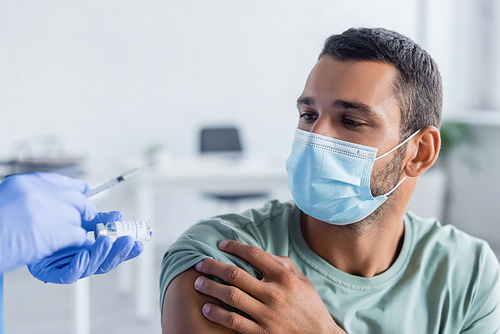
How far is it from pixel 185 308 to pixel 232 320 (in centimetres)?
10

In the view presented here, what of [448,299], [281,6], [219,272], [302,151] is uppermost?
[281,6]

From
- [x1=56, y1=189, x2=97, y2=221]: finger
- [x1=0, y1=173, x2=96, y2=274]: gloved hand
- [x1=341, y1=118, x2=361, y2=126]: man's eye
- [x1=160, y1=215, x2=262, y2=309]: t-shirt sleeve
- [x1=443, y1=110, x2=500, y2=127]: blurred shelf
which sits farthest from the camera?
[x1=443, y1=110, x2=500, y2=127]: blurred shelf

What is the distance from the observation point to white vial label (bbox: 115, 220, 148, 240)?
2.91 ft

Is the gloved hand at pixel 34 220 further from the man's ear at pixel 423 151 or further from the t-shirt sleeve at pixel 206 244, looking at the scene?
the man's ear at pixel 423 151

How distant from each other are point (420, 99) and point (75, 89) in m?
3.13

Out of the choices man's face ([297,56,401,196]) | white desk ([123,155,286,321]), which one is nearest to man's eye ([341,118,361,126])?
man's face ([297,56,401,196])

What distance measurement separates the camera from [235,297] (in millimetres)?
873

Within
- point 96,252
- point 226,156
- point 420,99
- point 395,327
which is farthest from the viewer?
point 226,156

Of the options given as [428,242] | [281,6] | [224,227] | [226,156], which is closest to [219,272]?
[224,227]

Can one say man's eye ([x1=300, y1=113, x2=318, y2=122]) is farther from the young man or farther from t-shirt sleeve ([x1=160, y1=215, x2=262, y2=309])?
t-shirt sleeve ([x1=160, y1=215, x2=262, y2=309])

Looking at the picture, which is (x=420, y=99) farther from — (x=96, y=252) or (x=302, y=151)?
(x=96, y=252)

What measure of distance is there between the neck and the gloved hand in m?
0.54

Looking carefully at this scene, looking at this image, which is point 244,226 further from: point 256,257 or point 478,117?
point 478,117

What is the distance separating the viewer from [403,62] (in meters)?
1.11
